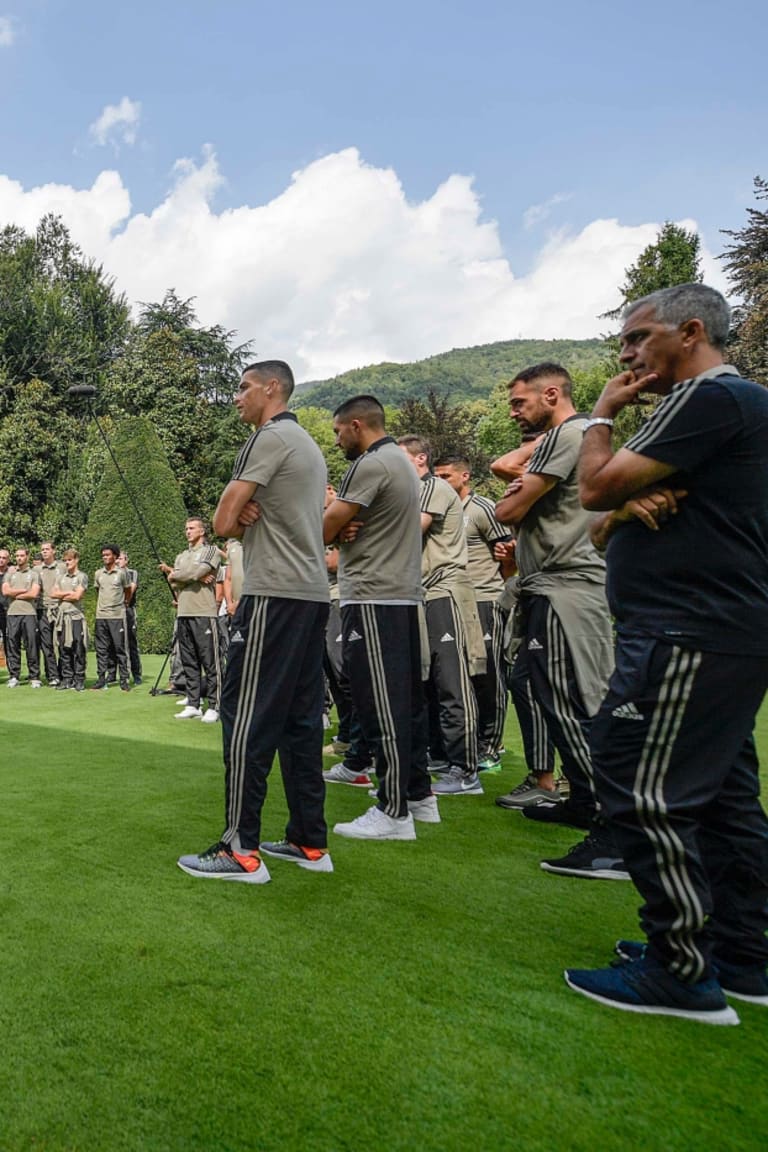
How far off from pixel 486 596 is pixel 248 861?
3670 millimetres

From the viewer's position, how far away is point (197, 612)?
9.66m

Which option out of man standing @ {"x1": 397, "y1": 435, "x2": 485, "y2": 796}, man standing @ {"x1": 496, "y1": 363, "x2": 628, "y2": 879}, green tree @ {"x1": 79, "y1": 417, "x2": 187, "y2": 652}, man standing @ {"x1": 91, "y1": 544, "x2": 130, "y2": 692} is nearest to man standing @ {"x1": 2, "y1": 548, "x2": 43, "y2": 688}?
man standing @ {"x1": 91, "y1": 544, "x2": 130, "y2": 692}

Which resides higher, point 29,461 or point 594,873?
point 29,461

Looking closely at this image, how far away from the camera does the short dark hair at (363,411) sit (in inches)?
163

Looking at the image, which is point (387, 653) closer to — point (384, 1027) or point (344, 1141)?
point (384, 1027)

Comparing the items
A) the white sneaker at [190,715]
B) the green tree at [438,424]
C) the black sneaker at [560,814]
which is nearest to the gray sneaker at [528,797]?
the black sneaker at [560,814]

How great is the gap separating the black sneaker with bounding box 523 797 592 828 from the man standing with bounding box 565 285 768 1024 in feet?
6.16

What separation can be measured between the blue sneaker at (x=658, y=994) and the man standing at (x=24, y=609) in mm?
12387

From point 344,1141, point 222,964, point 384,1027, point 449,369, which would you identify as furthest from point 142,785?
point 449,369

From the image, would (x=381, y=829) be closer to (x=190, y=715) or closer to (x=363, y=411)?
(x=363, y=411)

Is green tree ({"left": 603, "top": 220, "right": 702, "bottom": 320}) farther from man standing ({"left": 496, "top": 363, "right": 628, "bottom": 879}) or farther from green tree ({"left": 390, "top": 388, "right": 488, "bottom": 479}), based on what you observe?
man standing ({"left": 496, "top": 363, "right": 628, "bottom": 879})

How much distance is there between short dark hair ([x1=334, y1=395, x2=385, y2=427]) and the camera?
13.6 ft

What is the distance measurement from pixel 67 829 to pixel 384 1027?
244 cm

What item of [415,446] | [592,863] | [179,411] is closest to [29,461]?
[179,411]
